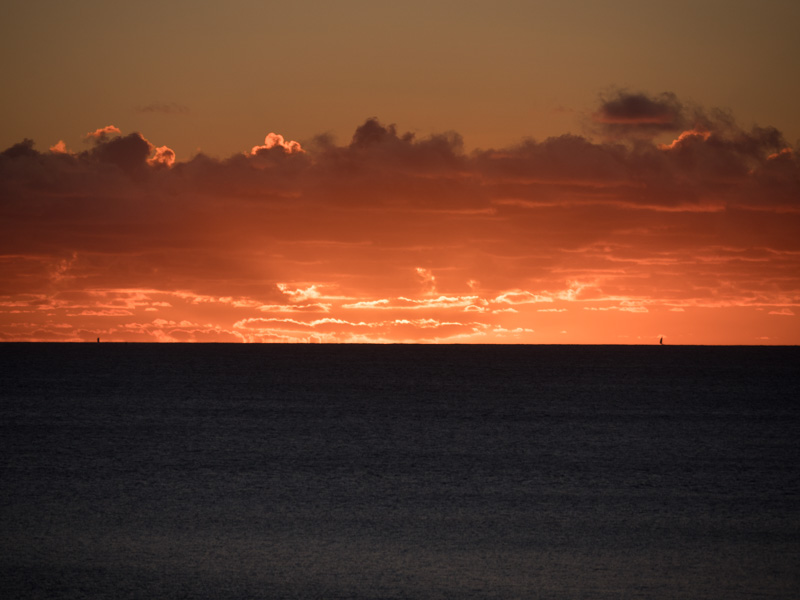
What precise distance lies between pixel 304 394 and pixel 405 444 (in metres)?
42.1

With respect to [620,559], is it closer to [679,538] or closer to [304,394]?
[679,538]

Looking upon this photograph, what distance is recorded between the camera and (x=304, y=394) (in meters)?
83.9

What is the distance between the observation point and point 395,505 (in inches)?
987

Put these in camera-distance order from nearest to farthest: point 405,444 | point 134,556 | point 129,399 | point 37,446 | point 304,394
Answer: point 134,556 < point 37,446 < point 405,444 < point 129,399 < point 304,394

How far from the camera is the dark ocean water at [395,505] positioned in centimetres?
1653

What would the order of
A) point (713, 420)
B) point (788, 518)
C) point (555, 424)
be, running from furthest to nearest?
point (713, 420) < point (555, 424) < point (788, 518)

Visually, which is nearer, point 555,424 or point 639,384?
point 555,424

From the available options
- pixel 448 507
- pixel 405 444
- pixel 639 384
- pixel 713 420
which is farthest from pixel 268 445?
pixel 639 384

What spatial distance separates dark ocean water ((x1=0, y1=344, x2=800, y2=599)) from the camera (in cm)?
1653

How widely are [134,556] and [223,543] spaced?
2.18m

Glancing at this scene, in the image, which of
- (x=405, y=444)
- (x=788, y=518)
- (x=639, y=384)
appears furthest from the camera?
(x=639, y=384)

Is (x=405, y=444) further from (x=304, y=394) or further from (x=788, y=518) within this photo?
(x=304, y=394)

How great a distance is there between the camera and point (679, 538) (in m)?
20.6

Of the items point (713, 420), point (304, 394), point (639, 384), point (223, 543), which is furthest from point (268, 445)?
point (639, 384)
